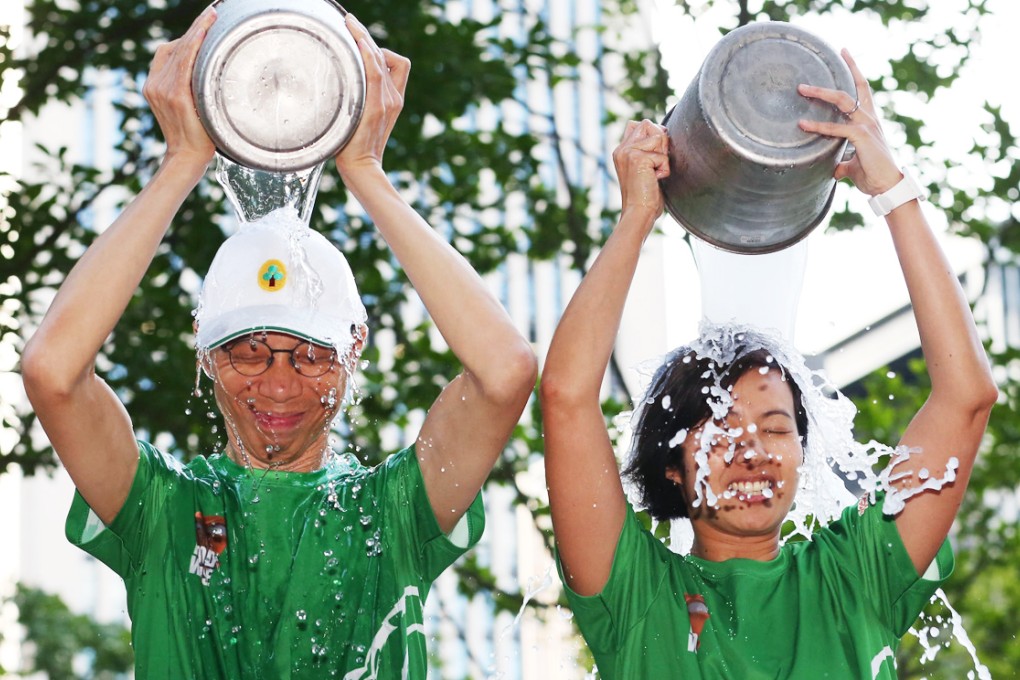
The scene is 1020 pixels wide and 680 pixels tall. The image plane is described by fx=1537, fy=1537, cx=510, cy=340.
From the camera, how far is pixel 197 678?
2918mm

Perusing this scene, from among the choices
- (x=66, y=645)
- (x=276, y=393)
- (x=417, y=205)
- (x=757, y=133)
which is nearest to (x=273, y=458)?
(x=276, y=393)

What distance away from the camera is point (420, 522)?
10.1ft

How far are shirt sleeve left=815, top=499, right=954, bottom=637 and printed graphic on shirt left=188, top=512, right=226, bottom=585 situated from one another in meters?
1.21

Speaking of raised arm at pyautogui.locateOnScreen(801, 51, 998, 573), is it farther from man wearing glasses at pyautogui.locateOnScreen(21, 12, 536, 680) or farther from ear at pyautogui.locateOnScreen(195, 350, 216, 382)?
ear at pyautogui.locateOnScreen(195, 350, 216, 382)

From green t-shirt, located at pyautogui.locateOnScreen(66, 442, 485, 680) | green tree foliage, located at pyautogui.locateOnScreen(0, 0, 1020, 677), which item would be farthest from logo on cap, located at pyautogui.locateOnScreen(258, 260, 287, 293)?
green tree foliage, located at pyautogui.locateOnScreen(0, 0, 1020, 677)

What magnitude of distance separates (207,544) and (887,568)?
4.35ft

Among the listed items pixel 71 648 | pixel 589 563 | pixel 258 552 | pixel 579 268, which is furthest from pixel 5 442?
pixel 71 648

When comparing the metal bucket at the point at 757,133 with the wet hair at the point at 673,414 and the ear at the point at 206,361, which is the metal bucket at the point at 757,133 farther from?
the ear at the point at 206,361

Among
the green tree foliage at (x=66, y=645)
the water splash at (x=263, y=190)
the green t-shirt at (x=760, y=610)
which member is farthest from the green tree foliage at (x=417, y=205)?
the green tree foliage at (x=66, y=645)

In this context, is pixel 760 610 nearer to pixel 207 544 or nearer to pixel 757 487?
pixel 757 487

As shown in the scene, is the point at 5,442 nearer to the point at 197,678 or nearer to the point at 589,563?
the point at 197,678

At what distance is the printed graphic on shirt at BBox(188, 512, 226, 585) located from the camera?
3.02 metres

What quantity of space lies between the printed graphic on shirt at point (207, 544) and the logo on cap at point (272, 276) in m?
0.48

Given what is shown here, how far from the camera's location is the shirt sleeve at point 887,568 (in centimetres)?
292
